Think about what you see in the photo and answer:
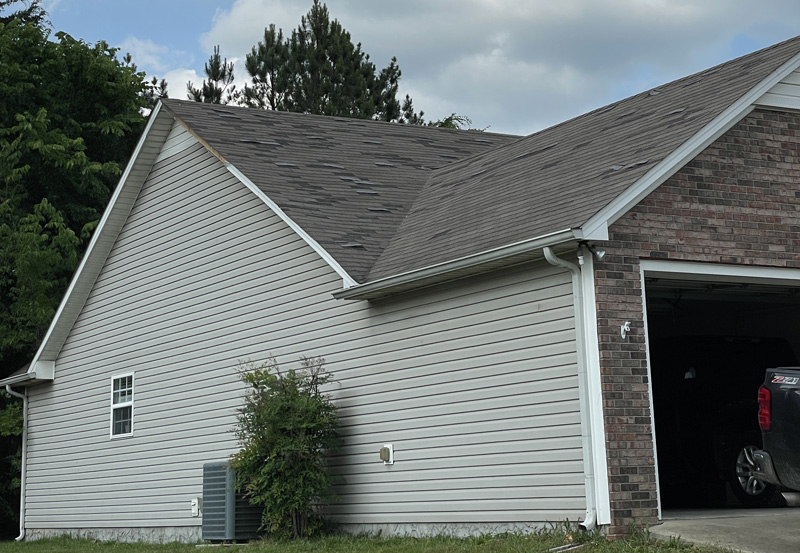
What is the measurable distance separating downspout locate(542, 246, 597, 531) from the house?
0.02 m

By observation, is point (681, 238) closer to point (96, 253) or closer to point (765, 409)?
point (765, 409)

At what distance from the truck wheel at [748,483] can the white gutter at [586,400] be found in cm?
299

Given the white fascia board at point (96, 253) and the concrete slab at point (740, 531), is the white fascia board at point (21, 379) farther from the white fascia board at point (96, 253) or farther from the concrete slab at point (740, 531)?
the concrete slab at point (740, 531)

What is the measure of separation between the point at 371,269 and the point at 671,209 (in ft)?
12.9

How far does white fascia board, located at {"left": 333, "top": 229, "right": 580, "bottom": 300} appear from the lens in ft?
34.9

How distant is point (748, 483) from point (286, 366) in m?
6.09

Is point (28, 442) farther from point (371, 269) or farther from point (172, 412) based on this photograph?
point (371, 269)

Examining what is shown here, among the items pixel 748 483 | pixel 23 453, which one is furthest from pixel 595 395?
pixel 23 453

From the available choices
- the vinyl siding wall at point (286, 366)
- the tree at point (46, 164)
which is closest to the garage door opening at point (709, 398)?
the vinyl siding wall at point (286, 366)

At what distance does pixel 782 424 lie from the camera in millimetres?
9188

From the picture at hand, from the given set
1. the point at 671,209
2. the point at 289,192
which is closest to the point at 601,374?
the point at 671,209

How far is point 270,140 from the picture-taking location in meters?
17.7

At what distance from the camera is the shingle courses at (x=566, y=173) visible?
38.2 ft

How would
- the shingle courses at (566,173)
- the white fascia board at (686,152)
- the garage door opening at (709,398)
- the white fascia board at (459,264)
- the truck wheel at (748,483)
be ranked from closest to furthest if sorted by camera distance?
the white fascia board at (459,264) → the white fascia board at (686,152) → the shingle courses at (566,173) → the truck wheel at (748,483) → the garage door opening at (709,398)
